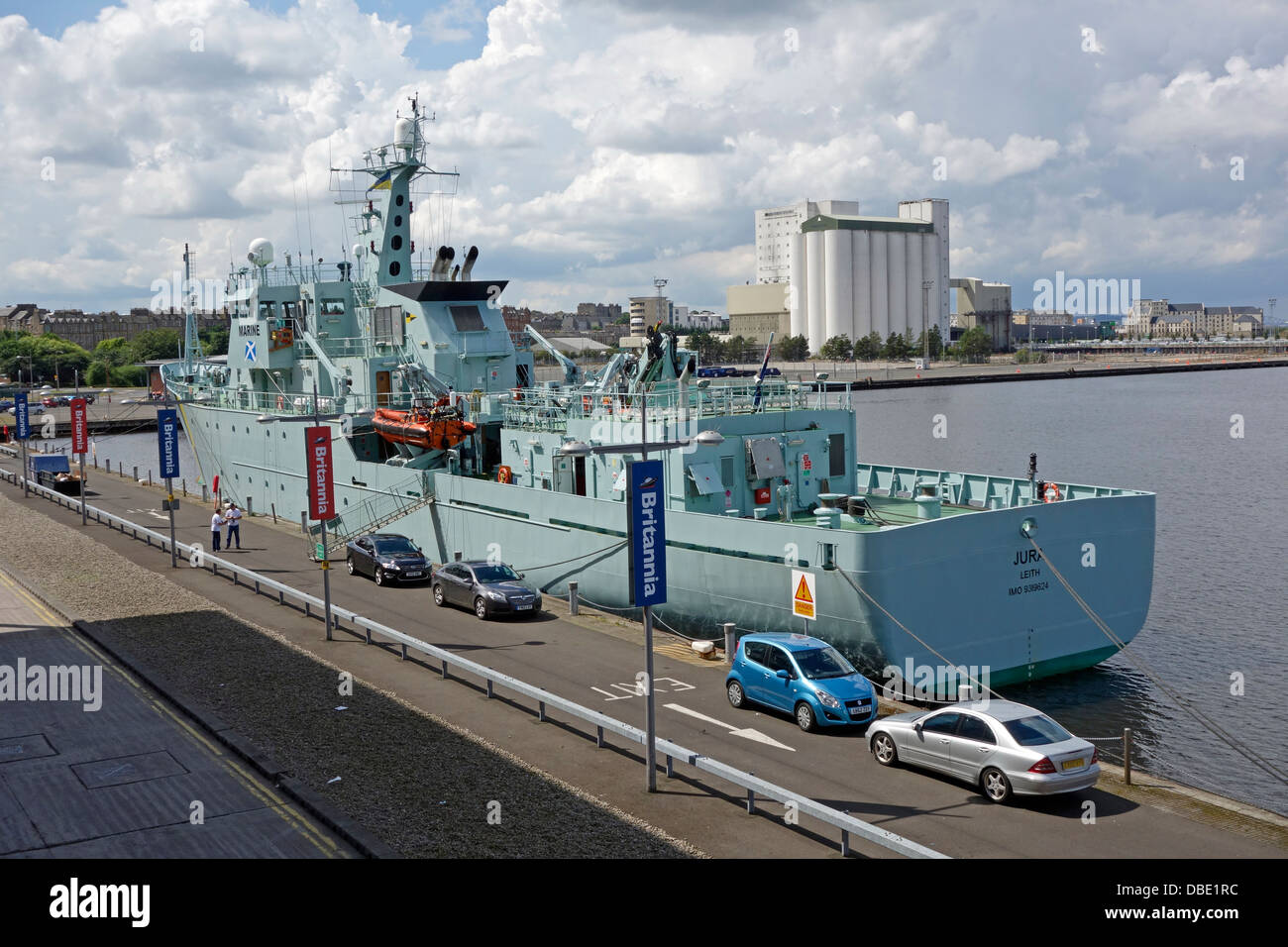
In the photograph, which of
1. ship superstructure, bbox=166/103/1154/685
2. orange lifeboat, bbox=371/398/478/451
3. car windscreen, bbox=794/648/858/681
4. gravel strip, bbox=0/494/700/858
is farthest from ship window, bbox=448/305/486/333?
car windscreen, bbox=794/648/858/681

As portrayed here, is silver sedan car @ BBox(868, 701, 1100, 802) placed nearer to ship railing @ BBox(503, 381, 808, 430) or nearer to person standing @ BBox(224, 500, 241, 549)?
ship railing @ BBox(503, 381, 808, 430)

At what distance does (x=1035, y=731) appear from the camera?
44.1ft

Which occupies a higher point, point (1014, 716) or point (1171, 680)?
point (1014, 716)

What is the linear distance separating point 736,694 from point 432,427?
15.5 meters

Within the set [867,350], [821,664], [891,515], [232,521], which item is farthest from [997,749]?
[867,350]

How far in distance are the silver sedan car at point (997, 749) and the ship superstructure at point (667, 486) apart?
13.9 feet

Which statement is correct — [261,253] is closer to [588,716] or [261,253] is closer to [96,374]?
[588,716]

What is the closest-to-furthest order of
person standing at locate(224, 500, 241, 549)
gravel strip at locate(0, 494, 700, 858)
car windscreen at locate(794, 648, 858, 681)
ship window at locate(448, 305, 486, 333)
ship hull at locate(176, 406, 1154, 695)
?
1. gravel strip at locate(0, 494, 700, 858)
2. car windscreen at locate(794, 648, 858, 681)
3. ship hull at locate(176, 406, 1154, 695)
4. person standing at locate(224, 500, 241, 549)
5. ship window at locate(448, 305, 486, 333)

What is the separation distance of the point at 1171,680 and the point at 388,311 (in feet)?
83.1

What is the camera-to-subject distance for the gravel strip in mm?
12016

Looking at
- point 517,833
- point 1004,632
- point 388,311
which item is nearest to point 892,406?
point 388,311

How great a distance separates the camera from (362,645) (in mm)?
21234

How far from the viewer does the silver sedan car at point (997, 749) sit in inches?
509
